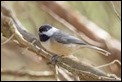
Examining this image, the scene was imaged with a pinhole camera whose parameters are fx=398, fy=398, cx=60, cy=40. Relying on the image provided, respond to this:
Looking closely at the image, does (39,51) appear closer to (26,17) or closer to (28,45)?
(28,45)

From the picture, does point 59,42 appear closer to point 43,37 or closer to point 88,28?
point 43,37

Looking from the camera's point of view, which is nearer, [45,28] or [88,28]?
[45,28]

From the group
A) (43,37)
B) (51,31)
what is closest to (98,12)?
(51,31)

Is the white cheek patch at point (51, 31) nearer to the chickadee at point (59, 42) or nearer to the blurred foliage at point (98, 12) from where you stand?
the chickadee at point (59, 42)

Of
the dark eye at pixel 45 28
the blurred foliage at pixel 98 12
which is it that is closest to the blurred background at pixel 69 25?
the blurred foliage at pixel 98 12

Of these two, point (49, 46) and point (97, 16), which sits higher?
point (97, 16)

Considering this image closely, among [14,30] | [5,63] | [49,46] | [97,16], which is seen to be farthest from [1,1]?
[97,16]
